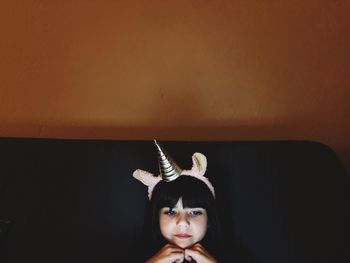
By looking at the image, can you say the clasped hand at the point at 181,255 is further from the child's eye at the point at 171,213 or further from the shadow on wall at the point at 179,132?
the shadow on wall at the point at 179,132

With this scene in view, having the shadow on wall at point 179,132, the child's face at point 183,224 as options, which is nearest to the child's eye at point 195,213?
the child's face at point 183,224

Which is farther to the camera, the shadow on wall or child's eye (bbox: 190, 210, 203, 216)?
the shadow on wall

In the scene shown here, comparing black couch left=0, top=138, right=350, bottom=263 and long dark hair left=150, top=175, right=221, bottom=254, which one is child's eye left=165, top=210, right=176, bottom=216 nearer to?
long dark hair left=150, top=175, right=221, bottom=254

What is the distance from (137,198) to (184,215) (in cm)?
18

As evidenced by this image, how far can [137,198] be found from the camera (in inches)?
40.7

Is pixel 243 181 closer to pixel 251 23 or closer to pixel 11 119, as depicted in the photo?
A: pixel 251 23

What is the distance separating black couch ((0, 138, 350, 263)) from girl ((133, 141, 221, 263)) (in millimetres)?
75

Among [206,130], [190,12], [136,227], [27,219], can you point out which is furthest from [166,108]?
[27,219]

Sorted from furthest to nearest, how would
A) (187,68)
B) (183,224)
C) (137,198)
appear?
(187,68) → (137,198) → (183,224)

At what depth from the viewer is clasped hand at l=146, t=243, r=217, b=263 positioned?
89cm

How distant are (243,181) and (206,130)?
29 cm

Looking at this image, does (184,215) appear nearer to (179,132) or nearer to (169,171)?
(169,171)

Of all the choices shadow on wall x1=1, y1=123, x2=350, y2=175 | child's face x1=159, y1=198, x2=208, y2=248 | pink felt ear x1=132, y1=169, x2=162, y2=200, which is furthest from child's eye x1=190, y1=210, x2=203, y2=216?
shadow on wall x1=1, y1=123, x2=350, y2=175

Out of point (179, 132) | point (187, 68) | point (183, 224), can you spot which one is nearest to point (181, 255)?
point (183, 224)
